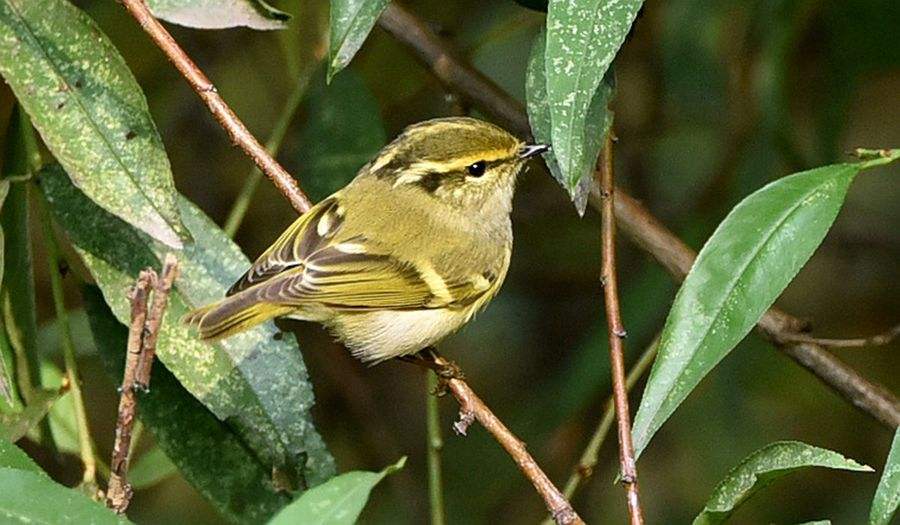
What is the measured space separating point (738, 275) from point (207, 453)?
0.93 metres

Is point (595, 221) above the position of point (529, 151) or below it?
below

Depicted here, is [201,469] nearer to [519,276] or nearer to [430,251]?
[430,251]

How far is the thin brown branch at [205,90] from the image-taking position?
2.14 m

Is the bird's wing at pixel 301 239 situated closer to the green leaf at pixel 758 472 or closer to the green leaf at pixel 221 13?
the green leaf at pixel 221 13

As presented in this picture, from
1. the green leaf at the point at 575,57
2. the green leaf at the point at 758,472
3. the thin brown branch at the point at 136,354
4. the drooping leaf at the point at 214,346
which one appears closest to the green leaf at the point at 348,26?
the green leaf at the point at 575,57

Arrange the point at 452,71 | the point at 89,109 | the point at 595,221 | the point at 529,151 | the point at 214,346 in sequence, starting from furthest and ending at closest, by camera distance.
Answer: the point at 595,221
the point at 452,71
the point at 529,151
the point at 214,346
the point at 89,109

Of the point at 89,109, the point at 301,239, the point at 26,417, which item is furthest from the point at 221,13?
the point at 26,417

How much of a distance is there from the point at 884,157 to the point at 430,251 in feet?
3.74

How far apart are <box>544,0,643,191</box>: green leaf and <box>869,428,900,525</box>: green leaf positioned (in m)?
0.52

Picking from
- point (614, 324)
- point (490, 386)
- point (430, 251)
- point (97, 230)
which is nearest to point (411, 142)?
point (430, 251)

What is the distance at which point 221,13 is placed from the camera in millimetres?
2176

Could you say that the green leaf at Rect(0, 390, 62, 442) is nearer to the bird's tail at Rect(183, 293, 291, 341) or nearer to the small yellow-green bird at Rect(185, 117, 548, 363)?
the bird's tail at Rect(183, 293, 291, 341)

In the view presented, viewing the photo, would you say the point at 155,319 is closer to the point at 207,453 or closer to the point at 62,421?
the point at 207,453

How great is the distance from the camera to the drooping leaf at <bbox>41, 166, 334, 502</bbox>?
226 cm
